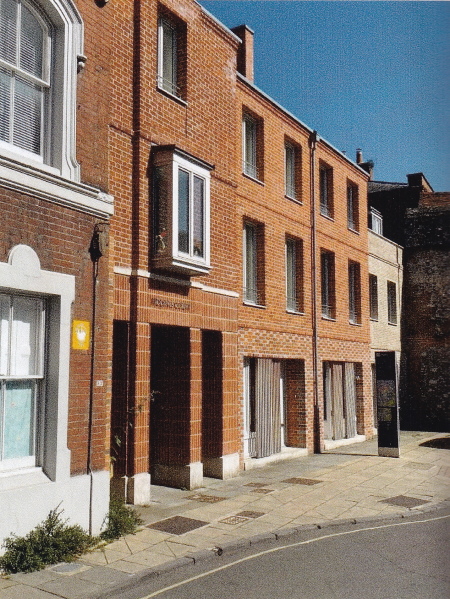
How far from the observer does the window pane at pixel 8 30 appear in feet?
23.9

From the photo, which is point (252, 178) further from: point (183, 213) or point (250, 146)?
point (183, 213)

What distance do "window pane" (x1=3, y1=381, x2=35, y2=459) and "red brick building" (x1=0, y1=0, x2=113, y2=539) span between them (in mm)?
12

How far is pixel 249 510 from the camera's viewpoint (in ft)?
31.3

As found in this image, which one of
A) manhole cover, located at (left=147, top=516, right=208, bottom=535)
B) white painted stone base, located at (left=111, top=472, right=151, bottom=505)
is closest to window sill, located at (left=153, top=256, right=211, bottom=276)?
white painted stone base, located at (left=111, top=472, right=151, bottom=505)

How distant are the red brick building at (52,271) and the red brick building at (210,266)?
1.65 m

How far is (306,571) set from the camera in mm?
6641

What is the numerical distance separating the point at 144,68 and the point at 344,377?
37.4 ft

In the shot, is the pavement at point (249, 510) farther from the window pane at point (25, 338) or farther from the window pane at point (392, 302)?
the window pane at point (392, 302)

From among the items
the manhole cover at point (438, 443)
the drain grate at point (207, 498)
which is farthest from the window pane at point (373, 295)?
the drain grate at point (207, 498)

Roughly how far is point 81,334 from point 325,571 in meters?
A: 4.12

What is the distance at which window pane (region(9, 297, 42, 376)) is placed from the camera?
720 cm

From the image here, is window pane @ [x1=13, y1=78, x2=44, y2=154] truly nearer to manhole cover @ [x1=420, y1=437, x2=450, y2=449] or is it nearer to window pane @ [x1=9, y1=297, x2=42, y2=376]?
window pane @ [x1=9, y1=297, x2=42, y2=376]

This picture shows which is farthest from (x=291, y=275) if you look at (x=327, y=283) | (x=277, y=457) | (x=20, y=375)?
(x=20, y=375)

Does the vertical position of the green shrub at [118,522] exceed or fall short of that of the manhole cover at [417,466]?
it exceeds it
